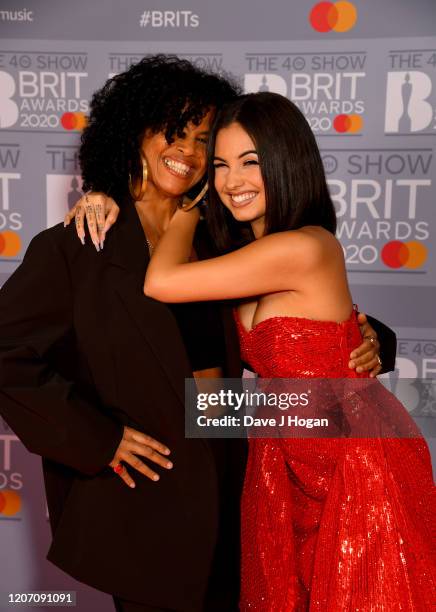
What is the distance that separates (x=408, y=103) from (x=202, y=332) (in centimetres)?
141

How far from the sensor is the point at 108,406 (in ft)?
5.02

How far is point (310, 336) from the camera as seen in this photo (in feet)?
5.16

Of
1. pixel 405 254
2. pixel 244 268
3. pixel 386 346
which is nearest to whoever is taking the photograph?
pixel 244 268

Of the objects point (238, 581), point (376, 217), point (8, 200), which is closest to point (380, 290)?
point (376, 217)

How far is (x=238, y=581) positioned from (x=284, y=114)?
128cm

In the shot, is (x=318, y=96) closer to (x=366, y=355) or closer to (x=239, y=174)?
(x=239, y=174)

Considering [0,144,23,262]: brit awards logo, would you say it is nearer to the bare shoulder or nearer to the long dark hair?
the long dark hair

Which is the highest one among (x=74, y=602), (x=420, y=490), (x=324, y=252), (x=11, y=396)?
(x=324, y=252)

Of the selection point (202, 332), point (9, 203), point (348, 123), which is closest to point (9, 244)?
point (9, 203)

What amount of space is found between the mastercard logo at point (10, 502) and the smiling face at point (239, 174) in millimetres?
1827

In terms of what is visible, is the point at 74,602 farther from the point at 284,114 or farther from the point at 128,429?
the point at 284,114

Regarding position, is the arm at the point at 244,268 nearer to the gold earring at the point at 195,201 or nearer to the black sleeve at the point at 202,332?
the black sleeve at the point at 202,332

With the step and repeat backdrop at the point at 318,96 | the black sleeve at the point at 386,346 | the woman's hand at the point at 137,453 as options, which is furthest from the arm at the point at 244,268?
A: the step and repeat backdrop at the point at 318,96

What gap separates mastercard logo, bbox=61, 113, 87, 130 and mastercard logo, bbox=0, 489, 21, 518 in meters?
1.59
